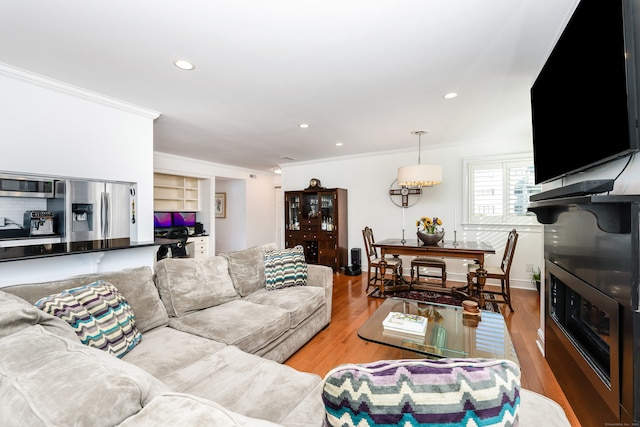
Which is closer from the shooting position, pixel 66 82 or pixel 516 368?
pixel 516 368

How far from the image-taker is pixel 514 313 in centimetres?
328

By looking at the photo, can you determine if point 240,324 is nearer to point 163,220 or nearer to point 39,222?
point 39,222

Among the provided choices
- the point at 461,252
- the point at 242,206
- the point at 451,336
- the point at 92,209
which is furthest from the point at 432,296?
the point at 242,206

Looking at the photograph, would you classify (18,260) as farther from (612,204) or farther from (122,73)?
(612,204)

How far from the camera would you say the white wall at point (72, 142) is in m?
2.34

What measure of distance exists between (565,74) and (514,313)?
108 inches

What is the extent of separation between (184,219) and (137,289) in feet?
16.5

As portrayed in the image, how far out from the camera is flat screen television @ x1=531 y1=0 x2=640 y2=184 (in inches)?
43.1

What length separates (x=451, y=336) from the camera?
185 centimetres

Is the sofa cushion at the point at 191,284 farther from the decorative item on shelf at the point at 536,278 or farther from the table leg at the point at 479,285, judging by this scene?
the decorative item on shelf at the point at 536,278

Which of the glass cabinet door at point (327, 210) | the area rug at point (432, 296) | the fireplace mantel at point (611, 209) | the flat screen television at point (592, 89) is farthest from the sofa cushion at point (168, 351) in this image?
the glass cabinet door at point (327, 210)

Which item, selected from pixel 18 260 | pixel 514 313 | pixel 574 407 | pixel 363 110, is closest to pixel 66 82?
pixel 18 260

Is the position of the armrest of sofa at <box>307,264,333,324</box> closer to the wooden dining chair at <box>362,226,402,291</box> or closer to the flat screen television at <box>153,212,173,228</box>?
the wooden dining chair at <box>362,226,402,291</box>

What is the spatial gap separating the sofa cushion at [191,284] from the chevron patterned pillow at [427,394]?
186 cm
